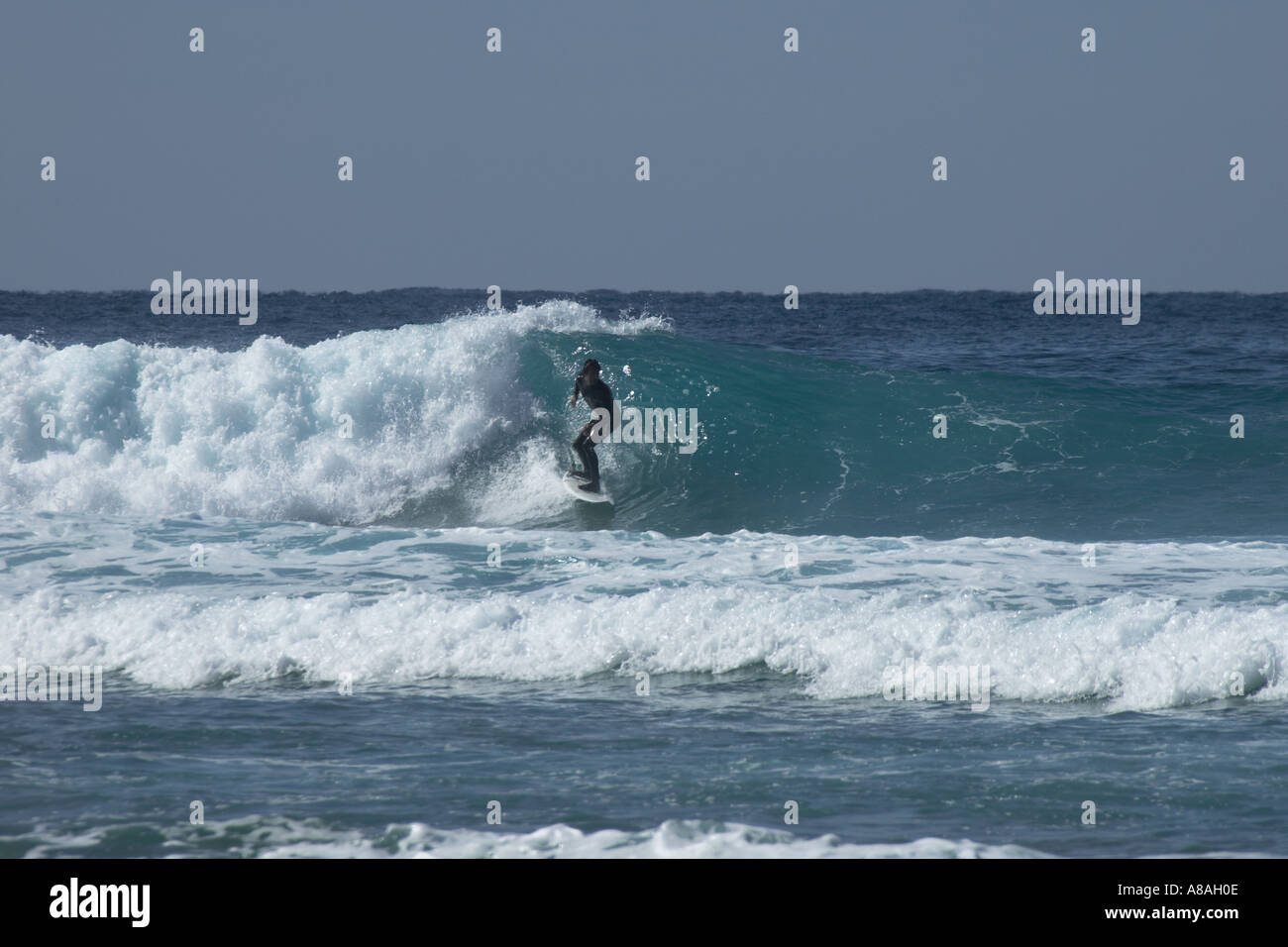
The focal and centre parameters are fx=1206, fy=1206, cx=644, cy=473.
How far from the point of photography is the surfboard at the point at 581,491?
15.5 meters

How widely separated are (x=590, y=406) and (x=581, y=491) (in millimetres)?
1104

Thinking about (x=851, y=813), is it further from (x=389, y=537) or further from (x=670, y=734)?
(x=389, y=537)

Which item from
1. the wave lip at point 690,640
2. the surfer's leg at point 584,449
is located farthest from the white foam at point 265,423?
the wave lip at point 690,640

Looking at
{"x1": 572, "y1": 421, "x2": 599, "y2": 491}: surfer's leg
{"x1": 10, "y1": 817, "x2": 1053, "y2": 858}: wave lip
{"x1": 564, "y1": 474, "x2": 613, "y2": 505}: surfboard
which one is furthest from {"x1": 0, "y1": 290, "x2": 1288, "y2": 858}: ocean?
{"x1": 572, "y1": 421, "x2": 599, "y2": 491}: surfer's leg

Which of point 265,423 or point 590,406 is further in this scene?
point 265,423

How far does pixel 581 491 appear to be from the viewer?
15.5 metres

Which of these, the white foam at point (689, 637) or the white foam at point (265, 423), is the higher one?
the white foam at point (265, 423)

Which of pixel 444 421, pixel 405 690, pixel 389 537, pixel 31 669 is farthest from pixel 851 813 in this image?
pixel 444 421

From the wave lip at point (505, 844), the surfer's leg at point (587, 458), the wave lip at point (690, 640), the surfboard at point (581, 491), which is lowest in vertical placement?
the wave lip at point (505, 844)

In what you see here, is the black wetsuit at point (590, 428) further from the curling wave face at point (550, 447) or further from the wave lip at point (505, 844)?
the wave lip at point (505, 844)

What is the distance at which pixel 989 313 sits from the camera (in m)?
42.9

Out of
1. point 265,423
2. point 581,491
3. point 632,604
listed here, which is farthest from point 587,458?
point 632,604

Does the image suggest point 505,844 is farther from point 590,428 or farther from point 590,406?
point 590,428
